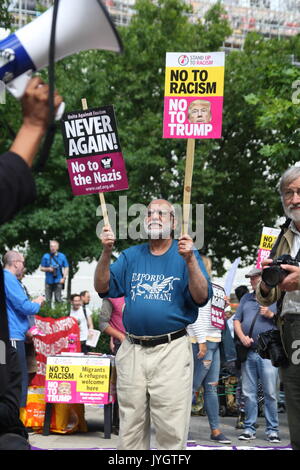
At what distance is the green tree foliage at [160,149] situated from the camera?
25.9m

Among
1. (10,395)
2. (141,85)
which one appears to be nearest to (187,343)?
(10,395)

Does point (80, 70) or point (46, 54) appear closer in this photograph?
point (46, 54)

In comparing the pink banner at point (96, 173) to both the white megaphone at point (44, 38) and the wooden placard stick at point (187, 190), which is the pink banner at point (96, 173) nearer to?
the wooden placard stick at point (187, 190)

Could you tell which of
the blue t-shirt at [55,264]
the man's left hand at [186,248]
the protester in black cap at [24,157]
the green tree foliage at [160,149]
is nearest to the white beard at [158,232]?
the man's left hand at [186,248]

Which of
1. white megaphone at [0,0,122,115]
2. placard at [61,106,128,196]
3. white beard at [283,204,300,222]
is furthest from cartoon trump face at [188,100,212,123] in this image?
white megaphone at [0,0,122,115]

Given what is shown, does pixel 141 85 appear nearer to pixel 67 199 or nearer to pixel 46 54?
pixel 67 199

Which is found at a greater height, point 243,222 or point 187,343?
point 187,343

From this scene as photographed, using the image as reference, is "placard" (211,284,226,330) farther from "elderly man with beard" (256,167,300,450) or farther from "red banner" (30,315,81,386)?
"elderly man with beard" (256,167,300,450)

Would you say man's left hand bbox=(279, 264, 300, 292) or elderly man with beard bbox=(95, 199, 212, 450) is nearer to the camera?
man's left hand bbox=(279, 264, 300, 292)

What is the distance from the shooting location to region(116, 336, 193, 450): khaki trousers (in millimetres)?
5648

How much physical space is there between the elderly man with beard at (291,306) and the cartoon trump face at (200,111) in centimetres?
182

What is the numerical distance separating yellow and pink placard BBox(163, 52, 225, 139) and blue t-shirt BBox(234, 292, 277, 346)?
13.6 ft

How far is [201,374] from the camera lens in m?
9.81

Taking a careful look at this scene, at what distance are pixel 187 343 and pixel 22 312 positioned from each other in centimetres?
319
